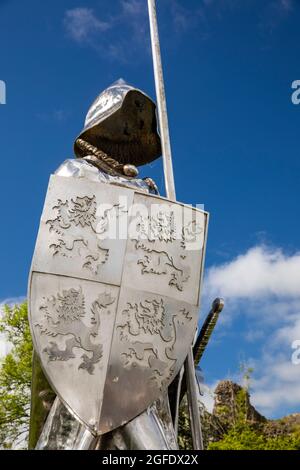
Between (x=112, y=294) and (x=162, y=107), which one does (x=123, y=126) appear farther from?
(x=112, y=294)

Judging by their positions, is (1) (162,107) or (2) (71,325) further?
(1) (162,107)

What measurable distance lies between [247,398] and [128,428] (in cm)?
1402

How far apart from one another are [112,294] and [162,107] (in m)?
2.21

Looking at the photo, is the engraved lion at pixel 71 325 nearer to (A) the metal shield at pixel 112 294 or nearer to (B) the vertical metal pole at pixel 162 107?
(A) the metal shield at pixel 112 294

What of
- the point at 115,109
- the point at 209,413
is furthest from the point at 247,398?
the point at 115,109

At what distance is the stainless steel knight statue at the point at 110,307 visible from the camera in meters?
Answer: 3.77

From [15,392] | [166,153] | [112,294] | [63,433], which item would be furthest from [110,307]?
[15,392]

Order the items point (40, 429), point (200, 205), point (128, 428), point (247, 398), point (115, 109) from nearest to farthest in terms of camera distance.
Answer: point (128, 428) < point (40, 429) < point (200, 205) < point (115, 109) < point (247, 398)

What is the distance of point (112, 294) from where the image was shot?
159 inches

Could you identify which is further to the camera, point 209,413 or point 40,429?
point 209,413

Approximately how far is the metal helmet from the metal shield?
1243 mm
